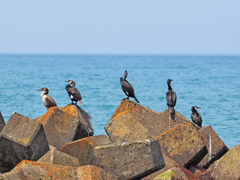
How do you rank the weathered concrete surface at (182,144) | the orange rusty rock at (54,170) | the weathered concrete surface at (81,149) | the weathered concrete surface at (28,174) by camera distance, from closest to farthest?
the weathered concrete surface at (28,174) → the orange rusty rock at (54,170) → the weathered concrete surface at (81,149) → the weathered concrete surface at (182,144)

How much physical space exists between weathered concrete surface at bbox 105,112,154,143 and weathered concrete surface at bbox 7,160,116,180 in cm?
131

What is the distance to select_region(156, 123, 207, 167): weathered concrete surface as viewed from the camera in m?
6.72

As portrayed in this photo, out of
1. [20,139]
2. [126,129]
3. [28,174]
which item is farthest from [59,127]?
[28,174]

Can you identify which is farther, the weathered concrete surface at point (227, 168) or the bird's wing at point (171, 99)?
the bird's wing at point (171, 99)

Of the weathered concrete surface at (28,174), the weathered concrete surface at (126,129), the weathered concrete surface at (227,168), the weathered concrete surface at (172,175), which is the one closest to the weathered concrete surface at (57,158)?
the weathered concrete surface at (28,174)

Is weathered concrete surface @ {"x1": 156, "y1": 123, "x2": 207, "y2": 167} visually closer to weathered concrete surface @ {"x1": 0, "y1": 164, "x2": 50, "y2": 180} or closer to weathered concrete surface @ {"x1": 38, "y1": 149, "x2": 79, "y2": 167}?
weathered concrete surface @ {"x1": 38, "y1": 149, "x2": 79, "y2": 167}

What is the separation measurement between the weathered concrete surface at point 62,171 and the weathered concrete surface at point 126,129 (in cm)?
131

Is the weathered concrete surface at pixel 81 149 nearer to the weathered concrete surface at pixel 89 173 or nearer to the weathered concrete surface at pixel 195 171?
the weathered concrete surface at pixel 89 173

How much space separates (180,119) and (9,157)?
153 inches

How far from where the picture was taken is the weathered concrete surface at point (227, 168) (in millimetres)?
6398

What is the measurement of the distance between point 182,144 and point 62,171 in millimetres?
2677

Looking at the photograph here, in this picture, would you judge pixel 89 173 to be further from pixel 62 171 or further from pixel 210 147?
pixel 210 147

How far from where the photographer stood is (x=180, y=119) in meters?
8.16

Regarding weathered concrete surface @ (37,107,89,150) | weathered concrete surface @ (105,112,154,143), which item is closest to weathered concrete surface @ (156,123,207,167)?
weathered concrete surface @ (105,112,154,143)
